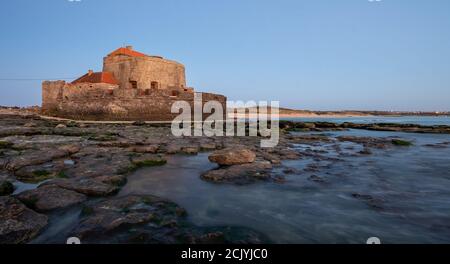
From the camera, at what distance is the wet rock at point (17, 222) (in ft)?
8.89

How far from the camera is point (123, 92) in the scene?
78.3 feet

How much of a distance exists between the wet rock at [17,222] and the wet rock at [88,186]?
0.87 metres

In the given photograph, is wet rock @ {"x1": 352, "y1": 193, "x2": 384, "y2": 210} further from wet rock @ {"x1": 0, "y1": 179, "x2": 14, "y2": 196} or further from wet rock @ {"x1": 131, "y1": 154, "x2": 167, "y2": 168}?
wet rock @ {"x1": 0, "y1": 179, "x2": 14, "y2": 196}

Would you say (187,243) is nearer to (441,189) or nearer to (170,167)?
(170,167)

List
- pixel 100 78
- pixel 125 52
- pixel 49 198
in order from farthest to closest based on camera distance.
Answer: pixel 125 52
pixel 100 78
pixel 49 198

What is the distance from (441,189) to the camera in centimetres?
514

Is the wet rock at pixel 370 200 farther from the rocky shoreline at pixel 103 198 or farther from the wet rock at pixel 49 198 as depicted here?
the wet rock at pixel 49 198

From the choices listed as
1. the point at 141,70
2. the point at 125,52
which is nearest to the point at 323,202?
the point at 141,70

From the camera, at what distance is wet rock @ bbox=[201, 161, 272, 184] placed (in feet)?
17.6

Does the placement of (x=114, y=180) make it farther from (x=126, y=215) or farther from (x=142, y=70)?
(x=142, y=70)

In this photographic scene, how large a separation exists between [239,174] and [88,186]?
2.82 m

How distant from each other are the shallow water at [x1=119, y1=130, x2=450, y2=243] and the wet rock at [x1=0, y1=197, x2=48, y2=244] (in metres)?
1.36

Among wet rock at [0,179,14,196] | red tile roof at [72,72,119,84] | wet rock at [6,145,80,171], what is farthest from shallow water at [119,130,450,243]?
red tile roof at [72,72,119,84]
